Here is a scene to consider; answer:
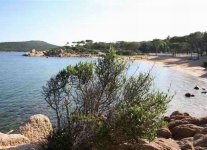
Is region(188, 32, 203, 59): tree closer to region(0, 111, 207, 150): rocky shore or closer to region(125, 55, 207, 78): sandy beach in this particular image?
region(125, 55, 207, 78): sandy beach

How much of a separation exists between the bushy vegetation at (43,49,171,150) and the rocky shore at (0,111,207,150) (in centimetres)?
82

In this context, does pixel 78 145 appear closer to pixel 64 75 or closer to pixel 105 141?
pixel 105 141

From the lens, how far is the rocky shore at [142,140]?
17.9m

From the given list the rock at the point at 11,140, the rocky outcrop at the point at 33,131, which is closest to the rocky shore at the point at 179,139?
the rocky outcrop at the point at 33,131

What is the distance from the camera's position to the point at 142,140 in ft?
57.7

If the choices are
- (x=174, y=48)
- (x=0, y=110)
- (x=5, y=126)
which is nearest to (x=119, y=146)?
(x=5, y=126)

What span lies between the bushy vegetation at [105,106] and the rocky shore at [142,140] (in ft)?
2.69

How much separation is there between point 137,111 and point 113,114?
1798 mm

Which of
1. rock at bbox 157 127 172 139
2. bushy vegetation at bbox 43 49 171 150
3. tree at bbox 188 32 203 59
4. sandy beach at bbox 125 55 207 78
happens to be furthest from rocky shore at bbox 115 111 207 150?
tree at bbox 188 32 203 59

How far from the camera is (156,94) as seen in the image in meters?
19.1

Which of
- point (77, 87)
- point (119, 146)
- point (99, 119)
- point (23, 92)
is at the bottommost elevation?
point (23, 92)

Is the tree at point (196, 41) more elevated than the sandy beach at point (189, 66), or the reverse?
the tree at point (196, 41)

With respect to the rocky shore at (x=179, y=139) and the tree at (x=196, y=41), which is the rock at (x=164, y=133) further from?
the tree at (x=196, y=41)

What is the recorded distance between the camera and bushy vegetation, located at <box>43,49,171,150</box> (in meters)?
17.0
